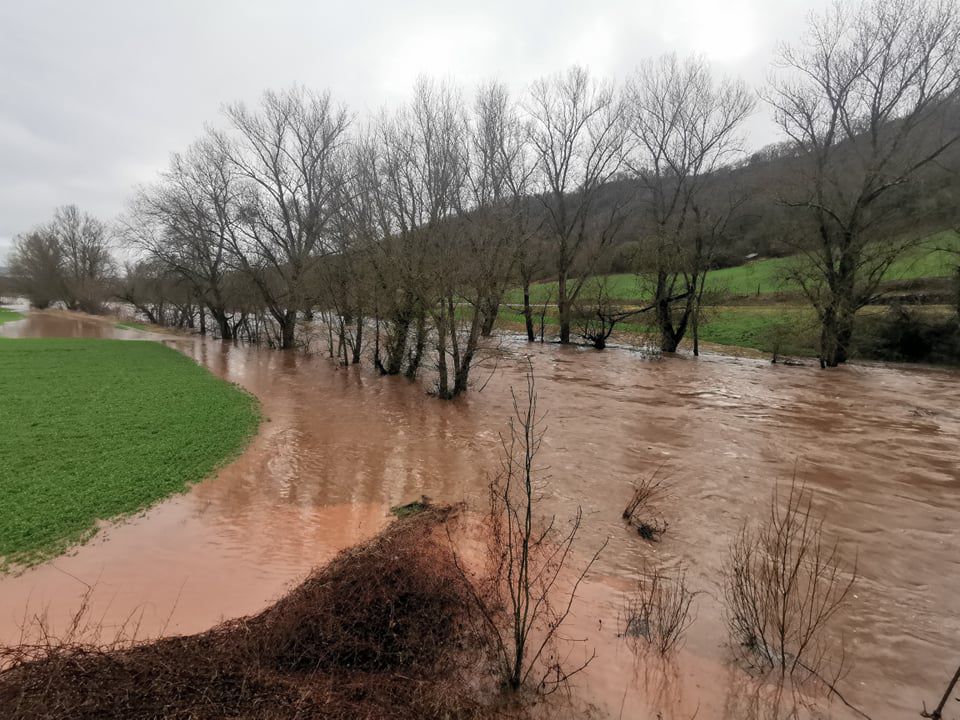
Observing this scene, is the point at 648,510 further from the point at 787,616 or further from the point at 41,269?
the point at 41,269

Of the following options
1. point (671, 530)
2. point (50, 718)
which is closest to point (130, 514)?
point (50, 718)

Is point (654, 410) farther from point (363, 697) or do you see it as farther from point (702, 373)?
Result: point (363, 697)

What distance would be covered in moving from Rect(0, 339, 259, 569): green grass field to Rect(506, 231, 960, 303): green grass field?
9.95 meters

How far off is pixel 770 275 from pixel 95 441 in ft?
116

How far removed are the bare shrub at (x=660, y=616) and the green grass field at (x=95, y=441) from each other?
6610mm

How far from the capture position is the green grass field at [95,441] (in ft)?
19.3

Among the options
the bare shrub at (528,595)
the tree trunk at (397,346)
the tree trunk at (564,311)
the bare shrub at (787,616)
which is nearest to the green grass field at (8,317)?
the tree trunk at (397,346)

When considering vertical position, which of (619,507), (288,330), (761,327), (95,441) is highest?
(761,327)

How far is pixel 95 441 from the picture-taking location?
8.51 meters

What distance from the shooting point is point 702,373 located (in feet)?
60.1

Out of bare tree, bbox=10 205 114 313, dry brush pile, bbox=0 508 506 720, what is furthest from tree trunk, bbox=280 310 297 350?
bare tree, bbox=10 205 114 313

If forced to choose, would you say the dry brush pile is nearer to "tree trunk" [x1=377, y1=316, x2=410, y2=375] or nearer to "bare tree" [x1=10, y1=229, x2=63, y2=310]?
"tree trunk" [x1=377, y1=316, x2=410, y2=375]

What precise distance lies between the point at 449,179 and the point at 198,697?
1788 cm

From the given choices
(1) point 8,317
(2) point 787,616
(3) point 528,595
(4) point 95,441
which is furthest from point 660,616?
(1) point 8,317
